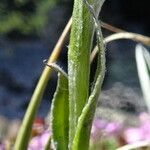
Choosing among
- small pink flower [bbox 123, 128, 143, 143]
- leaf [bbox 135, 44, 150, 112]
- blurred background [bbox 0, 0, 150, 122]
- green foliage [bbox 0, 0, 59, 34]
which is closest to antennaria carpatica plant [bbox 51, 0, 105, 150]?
leaf [bbox 135, 44, 150, 112]

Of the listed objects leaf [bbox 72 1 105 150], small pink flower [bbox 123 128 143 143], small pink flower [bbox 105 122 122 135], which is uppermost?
small pink flower [bbox 105 122 122 135]

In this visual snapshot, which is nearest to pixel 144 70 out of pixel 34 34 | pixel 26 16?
pixel 26 16

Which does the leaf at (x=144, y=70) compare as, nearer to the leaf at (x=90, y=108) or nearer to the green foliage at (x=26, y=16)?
the leaf at (x=90, y=108)

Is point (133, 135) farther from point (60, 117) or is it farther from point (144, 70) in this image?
point (60, 117)

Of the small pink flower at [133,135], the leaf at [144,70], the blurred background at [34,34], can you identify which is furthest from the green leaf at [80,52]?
the blurred background at [34,34]

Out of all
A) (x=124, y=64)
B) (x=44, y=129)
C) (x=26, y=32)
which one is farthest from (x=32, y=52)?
Answer: (x=44, y=129)

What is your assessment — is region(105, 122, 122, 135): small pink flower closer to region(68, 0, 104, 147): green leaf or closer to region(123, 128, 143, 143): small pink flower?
region(123, 128, 143, 143): small pink flower

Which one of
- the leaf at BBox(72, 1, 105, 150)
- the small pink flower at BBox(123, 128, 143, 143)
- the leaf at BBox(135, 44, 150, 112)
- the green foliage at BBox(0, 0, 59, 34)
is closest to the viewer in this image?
the leaf at BBox(72, 1, 105, 150)

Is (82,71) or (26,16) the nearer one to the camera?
(82,71)
